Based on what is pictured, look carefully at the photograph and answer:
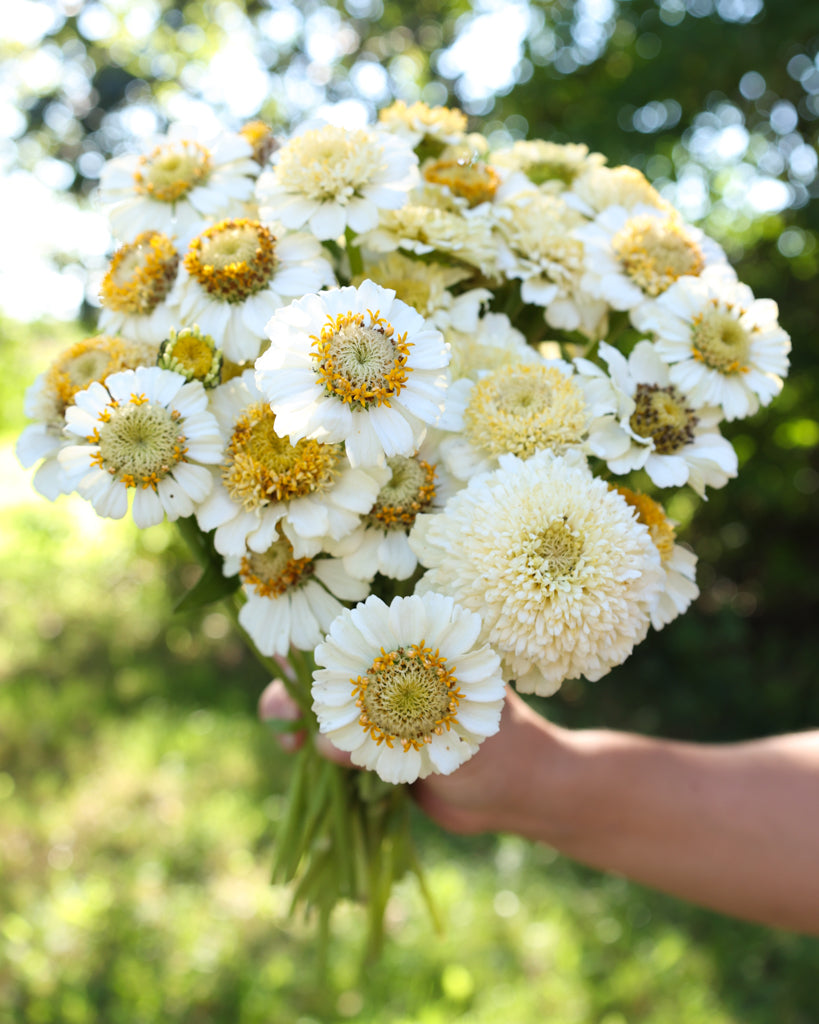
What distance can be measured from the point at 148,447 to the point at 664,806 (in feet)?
3.76

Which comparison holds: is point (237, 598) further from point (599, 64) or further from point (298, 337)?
point (599, 64)

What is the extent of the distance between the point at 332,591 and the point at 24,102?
20.6 feet

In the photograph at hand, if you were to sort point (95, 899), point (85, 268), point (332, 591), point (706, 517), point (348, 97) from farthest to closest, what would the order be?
point (348, 97) → point (85, 268) → point (706, 517) → point (95, 899) → point (332, 591)

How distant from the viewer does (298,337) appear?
80 cm

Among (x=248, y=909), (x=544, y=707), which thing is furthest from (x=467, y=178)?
(x=544, y=707)

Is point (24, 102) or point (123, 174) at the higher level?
point (123, 174)

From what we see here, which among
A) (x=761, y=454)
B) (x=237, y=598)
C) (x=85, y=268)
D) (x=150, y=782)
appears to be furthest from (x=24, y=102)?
(x=237, y=598)

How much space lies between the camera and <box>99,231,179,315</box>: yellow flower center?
1021 mm

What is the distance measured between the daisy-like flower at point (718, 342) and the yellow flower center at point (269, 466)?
0.44 m

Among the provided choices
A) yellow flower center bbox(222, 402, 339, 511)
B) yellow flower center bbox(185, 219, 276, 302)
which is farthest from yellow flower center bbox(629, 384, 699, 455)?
yellow flower center bbox(185, 219, 276, 302)

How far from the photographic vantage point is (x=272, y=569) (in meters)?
0.98

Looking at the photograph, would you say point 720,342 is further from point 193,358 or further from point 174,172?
point 174,172

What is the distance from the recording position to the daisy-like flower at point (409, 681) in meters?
0.78

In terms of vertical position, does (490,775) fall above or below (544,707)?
above
